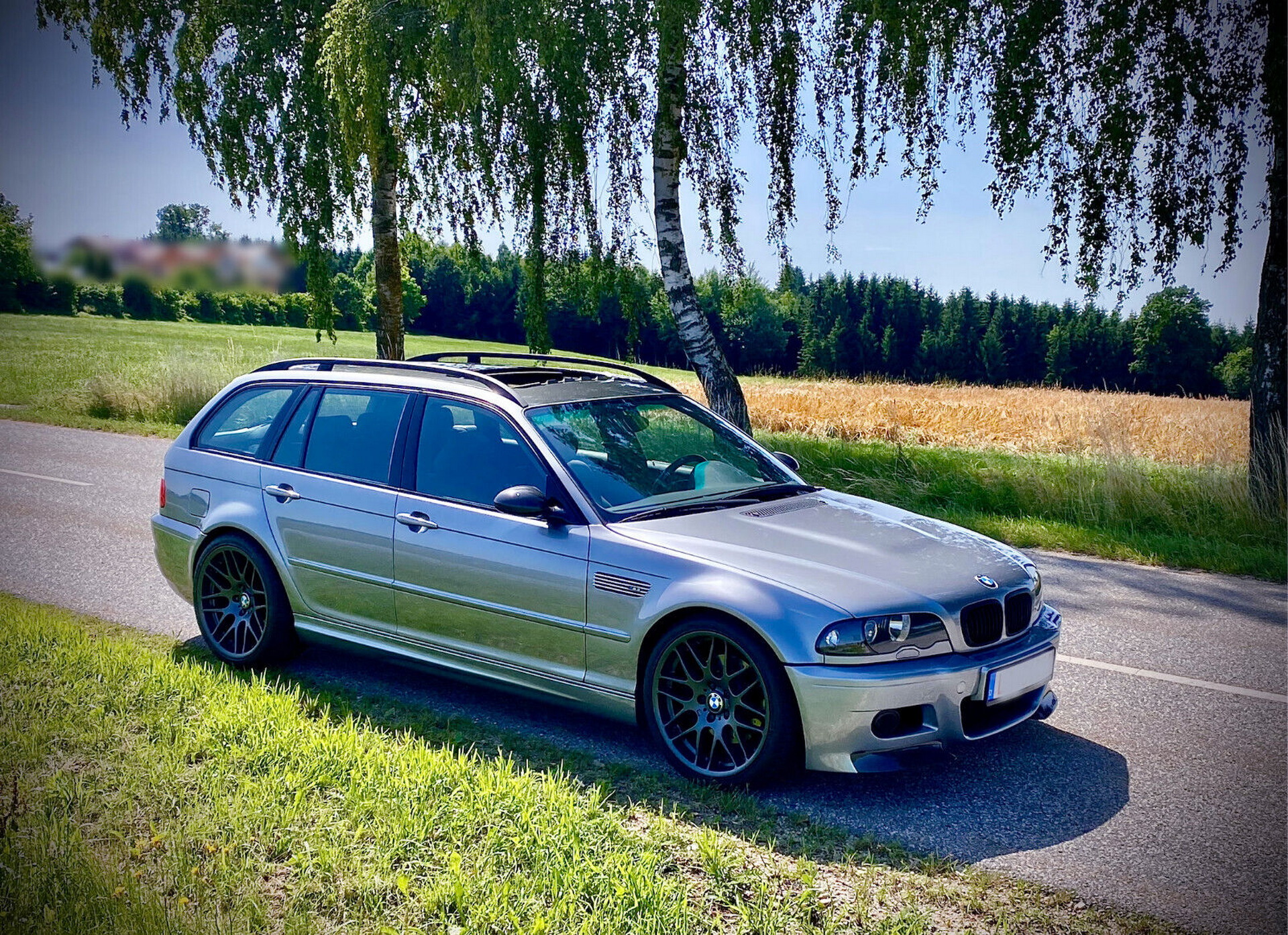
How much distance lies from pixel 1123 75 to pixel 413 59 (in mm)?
8481

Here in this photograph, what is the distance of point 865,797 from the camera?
4402 millimetres

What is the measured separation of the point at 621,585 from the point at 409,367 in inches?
86.6

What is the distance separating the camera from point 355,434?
580cm

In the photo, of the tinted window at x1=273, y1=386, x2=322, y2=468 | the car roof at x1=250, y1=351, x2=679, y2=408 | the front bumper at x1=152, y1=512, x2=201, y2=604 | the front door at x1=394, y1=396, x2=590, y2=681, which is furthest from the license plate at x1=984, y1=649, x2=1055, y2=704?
the front bumper at x1=152, y1=512, x2=201, y2=604

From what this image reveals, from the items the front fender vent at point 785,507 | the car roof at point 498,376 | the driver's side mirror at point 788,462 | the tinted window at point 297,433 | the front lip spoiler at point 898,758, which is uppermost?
the car roof at point 498,376

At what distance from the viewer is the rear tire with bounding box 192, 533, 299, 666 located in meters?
5.83

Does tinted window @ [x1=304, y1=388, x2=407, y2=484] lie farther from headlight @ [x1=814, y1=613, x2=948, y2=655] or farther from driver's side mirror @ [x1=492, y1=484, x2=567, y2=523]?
headlight @ [x1=814, y1=613, x2=948, y2=655]

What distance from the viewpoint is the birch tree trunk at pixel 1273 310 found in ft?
35.7

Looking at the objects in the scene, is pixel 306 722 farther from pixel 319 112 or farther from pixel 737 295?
pixel 319 112

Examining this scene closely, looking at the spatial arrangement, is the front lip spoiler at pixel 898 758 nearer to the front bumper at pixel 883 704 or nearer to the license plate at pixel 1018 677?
the front bumper at pixel 883 704

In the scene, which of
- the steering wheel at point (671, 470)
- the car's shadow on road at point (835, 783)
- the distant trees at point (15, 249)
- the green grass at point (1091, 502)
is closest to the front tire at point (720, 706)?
the car's shadow on road at point (835, 783)

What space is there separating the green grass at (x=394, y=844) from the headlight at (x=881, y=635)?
2.29 feet

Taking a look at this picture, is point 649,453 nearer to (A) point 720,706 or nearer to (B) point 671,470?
(B) point 671,470

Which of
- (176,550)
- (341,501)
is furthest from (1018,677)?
(176,550)
